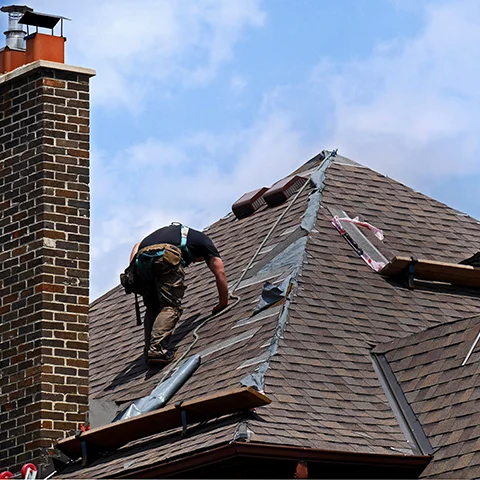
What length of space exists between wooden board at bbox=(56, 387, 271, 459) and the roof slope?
1.62 m

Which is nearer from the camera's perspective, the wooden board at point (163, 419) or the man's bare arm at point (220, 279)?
the wooden board at point (163, 419)

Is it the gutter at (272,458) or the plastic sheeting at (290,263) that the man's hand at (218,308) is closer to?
the plastic sheeting at (290,263)

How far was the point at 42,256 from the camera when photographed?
14.7 metres

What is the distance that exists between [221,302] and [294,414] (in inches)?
113

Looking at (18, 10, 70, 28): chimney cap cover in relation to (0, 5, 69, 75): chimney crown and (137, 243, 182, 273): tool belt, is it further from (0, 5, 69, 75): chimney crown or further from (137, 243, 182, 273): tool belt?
(137, 243, 182, 273): tool belt

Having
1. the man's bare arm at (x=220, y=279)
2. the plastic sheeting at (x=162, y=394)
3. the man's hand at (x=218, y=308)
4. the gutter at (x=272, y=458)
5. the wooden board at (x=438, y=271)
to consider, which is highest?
the man's bare arm at (x=220, y=279)

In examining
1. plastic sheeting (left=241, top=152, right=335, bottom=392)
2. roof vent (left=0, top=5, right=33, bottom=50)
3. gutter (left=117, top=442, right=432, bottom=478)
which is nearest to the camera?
gutter (left=117, top=442, right=432, bottom=478)

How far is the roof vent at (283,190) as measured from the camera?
17609 millimetres

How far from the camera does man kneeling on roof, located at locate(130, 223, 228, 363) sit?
15.2 m

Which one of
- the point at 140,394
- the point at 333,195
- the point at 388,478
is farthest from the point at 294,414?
the point at 333,195

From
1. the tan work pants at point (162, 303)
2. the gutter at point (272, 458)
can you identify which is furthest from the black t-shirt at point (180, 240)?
the gutter at point (272, 458)

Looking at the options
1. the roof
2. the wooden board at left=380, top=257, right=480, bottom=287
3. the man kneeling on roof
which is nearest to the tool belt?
the man kneeling on roof

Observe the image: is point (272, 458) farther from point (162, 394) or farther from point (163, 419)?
point (162, 394)

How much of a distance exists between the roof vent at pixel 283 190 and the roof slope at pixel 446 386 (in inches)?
143
